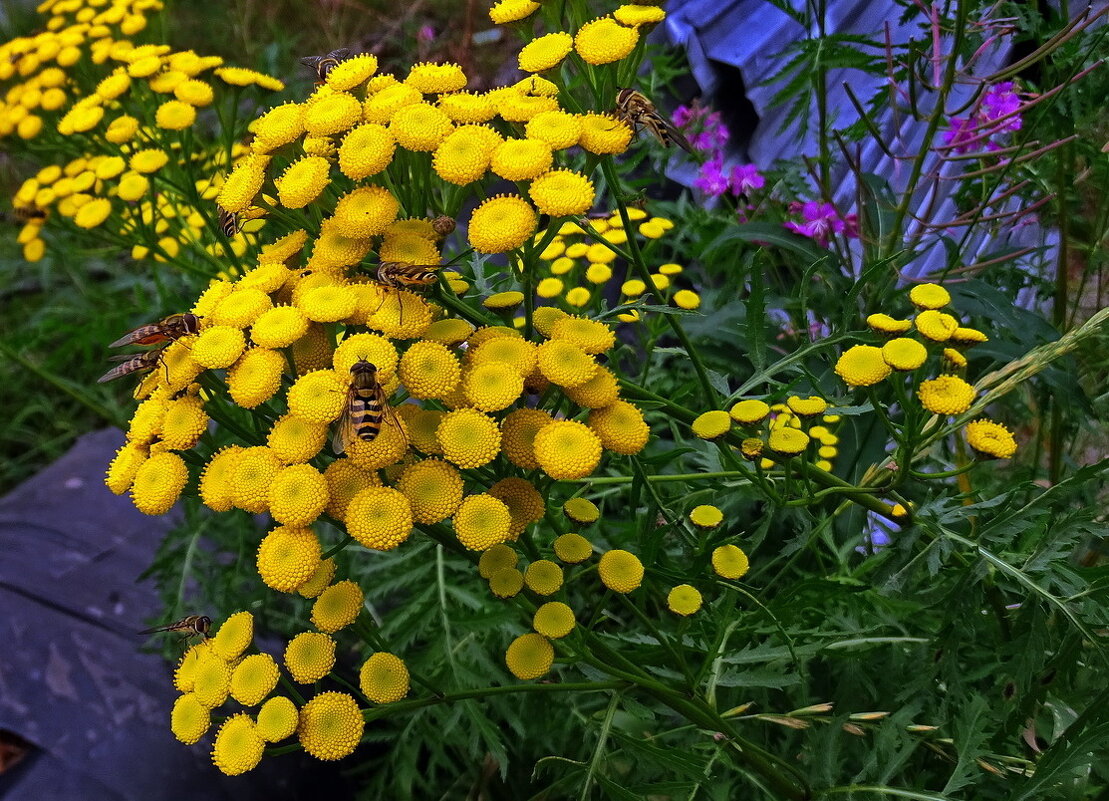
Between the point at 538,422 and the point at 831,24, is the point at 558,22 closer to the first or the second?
the point at 538,422

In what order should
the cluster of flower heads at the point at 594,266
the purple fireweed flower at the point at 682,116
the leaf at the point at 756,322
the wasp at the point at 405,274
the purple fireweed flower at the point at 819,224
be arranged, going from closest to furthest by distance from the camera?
the wasp at the point at 405,274 → the leaf at the point at 756,322 → the cluster of flower heads at the point at 594,266 → the purple fireweed flower at the point at 819,224 → the purple fireweed flower at the point at 682,116

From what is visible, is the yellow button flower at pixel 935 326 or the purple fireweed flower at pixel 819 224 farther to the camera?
the purple fireweed flower at pixel 819 224

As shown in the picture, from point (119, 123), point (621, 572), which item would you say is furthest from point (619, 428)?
point (119, 123)

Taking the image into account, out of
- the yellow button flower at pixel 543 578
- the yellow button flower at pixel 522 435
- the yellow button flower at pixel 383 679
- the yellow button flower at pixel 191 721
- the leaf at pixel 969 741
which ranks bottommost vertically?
the leaf at pixel 969 741

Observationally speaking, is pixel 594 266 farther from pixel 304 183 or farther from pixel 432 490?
pixel 432 490

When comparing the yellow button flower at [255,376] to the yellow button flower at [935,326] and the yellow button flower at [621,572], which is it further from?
the yellow button flower at [935,326]

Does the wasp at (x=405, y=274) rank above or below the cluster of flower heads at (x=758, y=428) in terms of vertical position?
above

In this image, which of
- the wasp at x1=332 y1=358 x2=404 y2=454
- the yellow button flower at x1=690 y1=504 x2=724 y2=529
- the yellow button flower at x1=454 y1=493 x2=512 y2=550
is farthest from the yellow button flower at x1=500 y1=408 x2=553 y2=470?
the yellow button flower at x1=690 y1=504 x2=724 y2=529

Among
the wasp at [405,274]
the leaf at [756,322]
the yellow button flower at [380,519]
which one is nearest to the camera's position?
the yellow button flower at [380,519]

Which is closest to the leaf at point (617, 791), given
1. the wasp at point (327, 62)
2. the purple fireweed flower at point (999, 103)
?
the wasp at point (327, 62)
